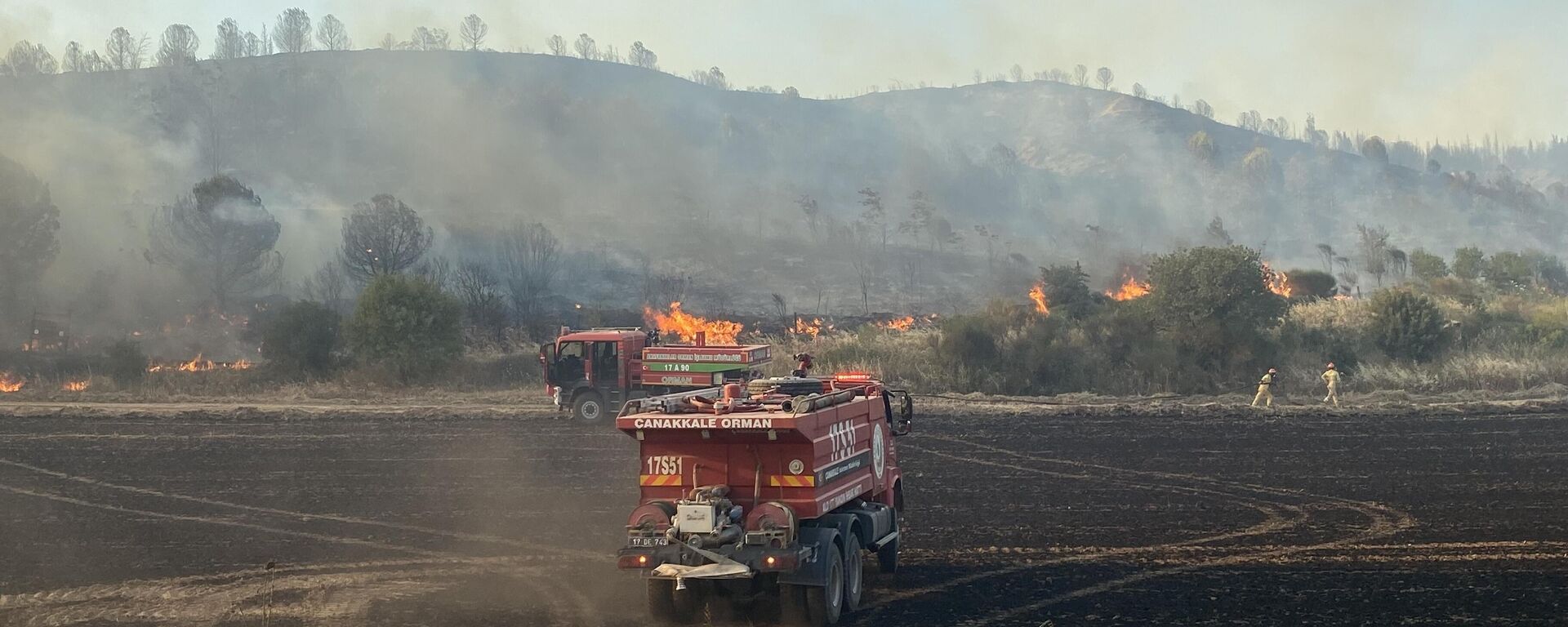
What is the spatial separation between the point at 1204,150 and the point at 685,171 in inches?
2736

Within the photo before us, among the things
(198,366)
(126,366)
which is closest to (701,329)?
(198,366)

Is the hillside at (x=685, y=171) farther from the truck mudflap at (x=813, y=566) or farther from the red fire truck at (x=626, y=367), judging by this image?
the truck mudflap at (x=813, y=566)

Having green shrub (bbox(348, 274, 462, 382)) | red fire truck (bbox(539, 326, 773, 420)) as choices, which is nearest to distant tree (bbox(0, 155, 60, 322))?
green shrub (bbox(348, 274, 462, 382))

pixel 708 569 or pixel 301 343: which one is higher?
pixel 301 343

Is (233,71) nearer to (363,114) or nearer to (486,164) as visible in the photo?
(363,114)

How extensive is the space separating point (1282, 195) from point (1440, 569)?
14780 centimetres

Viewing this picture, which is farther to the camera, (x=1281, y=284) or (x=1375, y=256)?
(x=1375, y=256)

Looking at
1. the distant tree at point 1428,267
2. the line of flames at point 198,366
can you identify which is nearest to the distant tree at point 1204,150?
the distant tree at point 1428,267

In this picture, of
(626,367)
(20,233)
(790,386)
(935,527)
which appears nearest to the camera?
(790,386)

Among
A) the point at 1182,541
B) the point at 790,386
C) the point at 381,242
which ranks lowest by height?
the point at 1182,541

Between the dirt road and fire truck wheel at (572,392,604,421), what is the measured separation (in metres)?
4.01

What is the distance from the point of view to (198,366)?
49.2 m

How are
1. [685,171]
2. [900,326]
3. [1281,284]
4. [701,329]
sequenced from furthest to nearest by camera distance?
[685,171], [1281,284], [900,326], [701,329]

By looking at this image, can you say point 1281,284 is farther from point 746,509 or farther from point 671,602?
point 671,602
